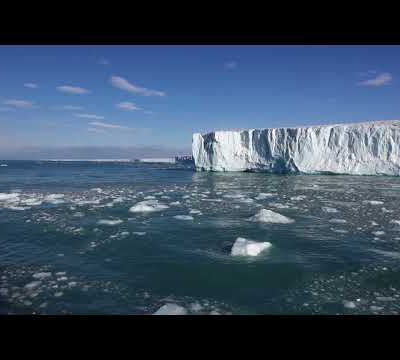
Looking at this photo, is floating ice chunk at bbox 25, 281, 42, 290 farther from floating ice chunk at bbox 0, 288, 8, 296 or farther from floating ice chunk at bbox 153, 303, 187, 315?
floating ice chunk at bbox 153, 303, 187, 315

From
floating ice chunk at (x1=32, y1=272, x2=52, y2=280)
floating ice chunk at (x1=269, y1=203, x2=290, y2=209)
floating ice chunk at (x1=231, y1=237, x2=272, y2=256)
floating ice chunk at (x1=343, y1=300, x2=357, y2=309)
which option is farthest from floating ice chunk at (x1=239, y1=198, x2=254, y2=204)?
floating ice chunk at (x1=32, y1=272, x2=52, y2=280)

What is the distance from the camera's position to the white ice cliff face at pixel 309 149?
2295cm

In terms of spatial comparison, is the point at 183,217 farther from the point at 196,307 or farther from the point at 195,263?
the point at 196,307

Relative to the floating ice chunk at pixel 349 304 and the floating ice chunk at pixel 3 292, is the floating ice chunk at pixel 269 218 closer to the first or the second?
the floating ice chunk at pixel 349 304

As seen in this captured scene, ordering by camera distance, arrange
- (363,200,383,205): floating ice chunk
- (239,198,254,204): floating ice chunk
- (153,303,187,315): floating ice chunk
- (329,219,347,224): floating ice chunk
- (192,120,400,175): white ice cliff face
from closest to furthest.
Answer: (153,303,187,315): floating ice chunk, (329,219,347,224): floating ice chunk, (363,200,383,205): floating ice chunk, (239,198,254,204): floating ice chunk, (192,120,400,175): white ice cliff face

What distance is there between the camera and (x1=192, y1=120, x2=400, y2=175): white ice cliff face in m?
23.0

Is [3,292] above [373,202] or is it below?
below

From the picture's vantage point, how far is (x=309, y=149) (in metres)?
25.3

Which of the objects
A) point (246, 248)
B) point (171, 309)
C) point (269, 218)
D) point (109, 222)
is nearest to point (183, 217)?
point (109, 222)

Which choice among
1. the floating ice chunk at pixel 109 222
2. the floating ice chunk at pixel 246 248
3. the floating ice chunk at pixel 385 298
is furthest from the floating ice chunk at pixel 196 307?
the floating ice chunk at pixel 109 222
